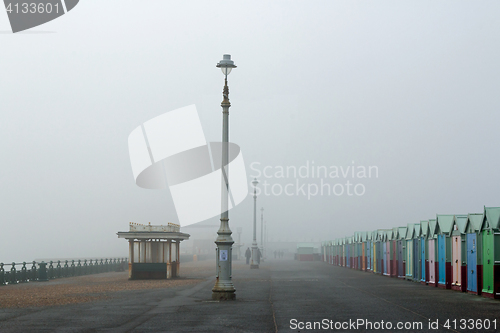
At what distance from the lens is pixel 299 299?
19.7 m

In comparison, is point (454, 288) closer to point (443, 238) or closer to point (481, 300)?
point (443, 238)

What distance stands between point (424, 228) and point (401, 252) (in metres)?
6.09

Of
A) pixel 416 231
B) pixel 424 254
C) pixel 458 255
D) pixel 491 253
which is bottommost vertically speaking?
pixel 424 254

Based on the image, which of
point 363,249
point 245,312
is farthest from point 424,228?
point 363,249

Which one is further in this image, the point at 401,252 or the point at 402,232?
the point at 402,232

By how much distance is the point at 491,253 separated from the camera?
20797 mm

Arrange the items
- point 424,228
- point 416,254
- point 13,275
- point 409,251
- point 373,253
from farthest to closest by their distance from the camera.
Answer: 1. point 373,253
2. point 409,251
3. point 416,254
4. point 13,275
5. point 424,228

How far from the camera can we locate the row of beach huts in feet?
68.6

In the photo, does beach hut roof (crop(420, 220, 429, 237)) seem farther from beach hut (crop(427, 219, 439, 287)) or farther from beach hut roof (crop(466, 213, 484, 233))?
beach hut roof (crop(466, 213, 484, 233))

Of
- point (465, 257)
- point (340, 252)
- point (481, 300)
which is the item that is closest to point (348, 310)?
point (481, 300)

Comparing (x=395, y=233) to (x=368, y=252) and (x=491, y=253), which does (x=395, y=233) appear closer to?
(x=368, y=252)

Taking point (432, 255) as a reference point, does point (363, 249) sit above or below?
below

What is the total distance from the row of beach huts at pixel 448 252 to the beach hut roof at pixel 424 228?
0.05 meters

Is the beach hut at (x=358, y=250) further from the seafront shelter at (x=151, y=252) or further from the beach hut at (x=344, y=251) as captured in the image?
the seafront shelter at (x=151, y=252)
